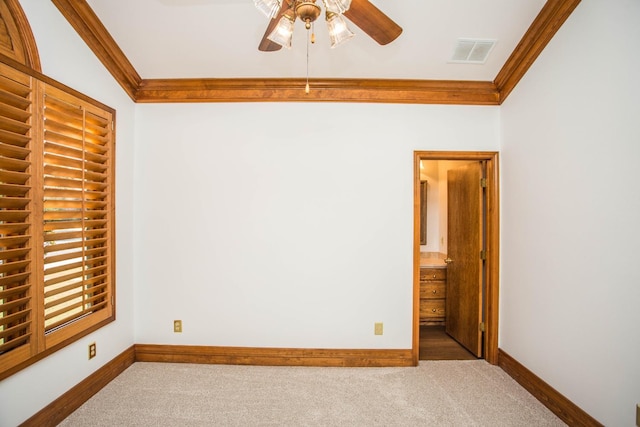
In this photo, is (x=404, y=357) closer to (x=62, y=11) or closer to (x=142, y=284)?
(x=142, y=284)

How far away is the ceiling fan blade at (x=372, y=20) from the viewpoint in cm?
141

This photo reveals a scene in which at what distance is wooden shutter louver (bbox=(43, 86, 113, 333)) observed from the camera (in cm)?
199

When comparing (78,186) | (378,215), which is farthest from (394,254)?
(78,186)

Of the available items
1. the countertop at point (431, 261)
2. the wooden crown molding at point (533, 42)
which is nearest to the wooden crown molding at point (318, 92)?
the wooden crown molding at point (533, 42)

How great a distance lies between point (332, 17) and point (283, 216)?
5.88 feet

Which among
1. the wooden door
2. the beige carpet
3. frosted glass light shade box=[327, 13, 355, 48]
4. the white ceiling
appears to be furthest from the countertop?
frosted glass light shade box=[327, 13, 355, 48]

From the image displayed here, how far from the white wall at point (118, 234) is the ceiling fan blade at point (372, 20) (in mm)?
1982

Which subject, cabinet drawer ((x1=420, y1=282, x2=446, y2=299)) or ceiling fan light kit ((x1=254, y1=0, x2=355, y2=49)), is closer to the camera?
ceiling fan light kit ((x1=254, y1=0, x2=355, y2=49))

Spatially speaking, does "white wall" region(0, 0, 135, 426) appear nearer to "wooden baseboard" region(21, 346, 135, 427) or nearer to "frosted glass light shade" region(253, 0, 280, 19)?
"wooden baseboard" region(21, 346, 135, 427)

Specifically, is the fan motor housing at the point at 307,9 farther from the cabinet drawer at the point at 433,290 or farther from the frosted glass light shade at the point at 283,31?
the cabinet drawer at the point at 433,290

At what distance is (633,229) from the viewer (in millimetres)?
1655

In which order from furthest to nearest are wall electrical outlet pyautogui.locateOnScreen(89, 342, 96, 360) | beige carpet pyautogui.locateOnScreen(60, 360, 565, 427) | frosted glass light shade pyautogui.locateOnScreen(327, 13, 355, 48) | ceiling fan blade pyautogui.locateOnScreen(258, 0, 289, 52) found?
wall electrical outlet pyautogui.locateOnScreen(89, 342, 96, 360), beige carpet pyautogui.locateOnScreen(60, 360, 565, 427), ceiling fan blade pyautogui.locateOnScreen(258, 0, 289, 52), frosted glass light shade pyautogui.locateOnScreen(327, 13, 355, 48)

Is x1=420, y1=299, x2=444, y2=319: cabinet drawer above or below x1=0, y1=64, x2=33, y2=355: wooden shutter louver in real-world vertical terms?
below

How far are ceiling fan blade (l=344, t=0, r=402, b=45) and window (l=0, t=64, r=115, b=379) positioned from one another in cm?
192
